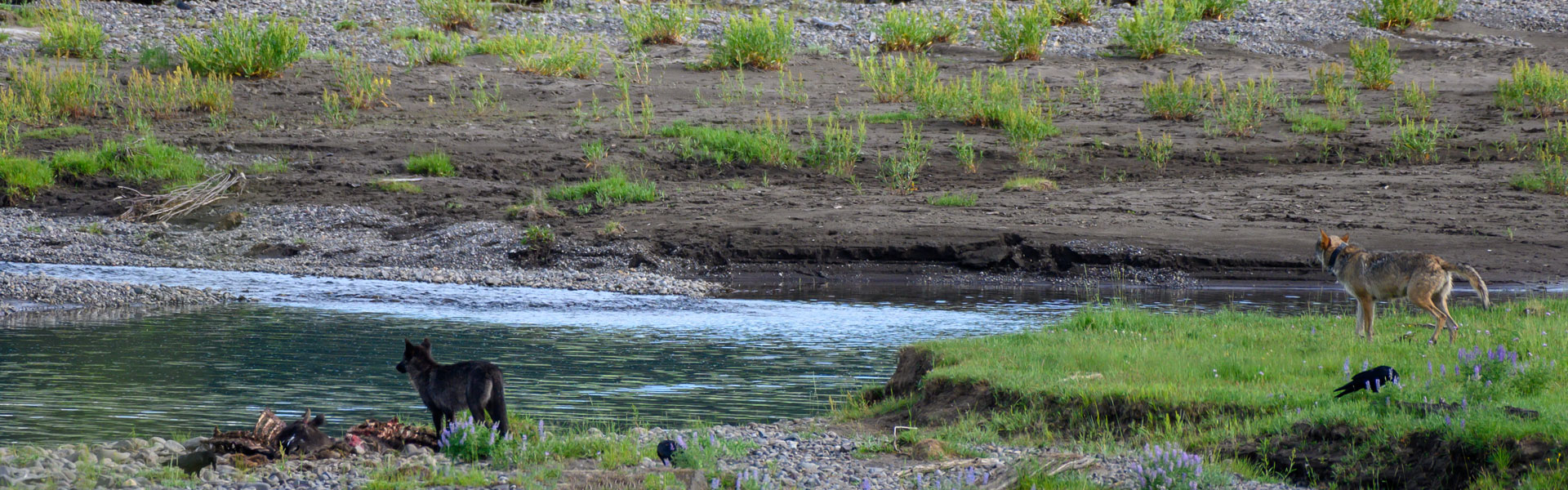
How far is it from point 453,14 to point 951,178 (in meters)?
11.4

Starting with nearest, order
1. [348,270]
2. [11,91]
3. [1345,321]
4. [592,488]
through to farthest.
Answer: [592,488], [1345,321], [348,270], [11,91]

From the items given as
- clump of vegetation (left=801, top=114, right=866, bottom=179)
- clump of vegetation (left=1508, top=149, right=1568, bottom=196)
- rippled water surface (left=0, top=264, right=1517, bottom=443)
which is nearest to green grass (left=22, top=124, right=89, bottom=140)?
rippled water surface (left=0, top=264, right=1517, bottom=443)

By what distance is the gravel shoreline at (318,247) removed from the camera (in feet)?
54.2

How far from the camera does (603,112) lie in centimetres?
2242

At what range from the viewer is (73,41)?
23.9 m

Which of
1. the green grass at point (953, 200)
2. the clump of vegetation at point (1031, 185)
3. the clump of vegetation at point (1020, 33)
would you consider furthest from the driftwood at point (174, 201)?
the clump of vegetation at point (1020, 33)

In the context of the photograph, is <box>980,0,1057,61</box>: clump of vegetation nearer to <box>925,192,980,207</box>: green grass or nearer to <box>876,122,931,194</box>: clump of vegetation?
<box>876,122,931,194</box>: clump of vegetation

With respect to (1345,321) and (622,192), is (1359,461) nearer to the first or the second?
(1345,321)

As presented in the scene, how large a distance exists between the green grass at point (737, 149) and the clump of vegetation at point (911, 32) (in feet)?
17.5

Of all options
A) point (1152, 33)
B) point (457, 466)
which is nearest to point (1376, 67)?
point (1152, 33)

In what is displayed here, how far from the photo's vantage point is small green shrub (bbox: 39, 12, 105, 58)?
937 inches

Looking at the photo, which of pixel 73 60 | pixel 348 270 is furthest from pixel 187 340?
pixel 73 60

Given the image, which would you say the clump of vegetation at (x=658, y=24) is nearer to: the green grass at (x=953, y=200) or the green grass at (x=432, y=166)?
the green grass at (x=432, y=166)

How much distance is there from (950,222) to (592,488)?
39.8 feet
